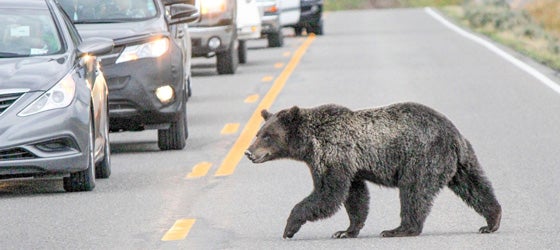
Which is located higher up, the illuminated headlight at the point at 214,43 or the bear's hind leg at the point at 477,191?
the bear's hind leg at the point at 477,191

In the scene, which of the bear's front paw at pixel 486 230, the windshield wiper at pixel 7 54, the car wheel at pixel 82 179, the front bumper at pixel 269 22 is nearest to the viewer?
the bear's front paw at pixel 486 230

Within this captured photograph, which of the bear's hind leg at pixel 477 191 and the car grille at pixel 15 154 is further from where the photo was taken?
the car grille at pixel 15 154

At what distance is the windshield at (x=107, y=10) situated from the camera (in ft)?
51.5

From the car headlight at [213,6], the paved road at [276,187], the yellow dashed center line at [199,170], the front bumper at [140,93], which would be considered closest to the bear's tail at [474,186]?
the paved road at [276,187]

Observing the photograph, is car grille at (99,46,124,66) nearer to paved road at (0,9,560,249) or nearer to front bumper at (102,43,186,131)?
front bumper at (102,43,186,131)

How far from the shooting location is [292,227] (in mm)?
9570

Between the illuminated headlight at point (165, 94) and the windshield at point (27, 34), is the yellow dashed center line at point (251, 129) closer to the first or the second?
the illuminated headlight at point (165, 94)

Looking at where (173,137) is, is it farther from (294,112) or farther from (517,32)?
(517,32)

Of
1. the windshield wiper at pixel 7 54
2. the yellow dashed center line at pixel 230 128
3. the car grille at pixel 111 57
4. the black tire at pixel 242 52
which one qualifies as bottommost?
the black tire at pixel 242 52

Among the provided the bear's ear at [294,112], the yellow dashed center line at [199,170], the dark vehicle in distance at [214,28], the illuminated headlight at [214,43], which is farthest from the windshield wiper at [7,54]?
the illuminated headlight at [214,43]

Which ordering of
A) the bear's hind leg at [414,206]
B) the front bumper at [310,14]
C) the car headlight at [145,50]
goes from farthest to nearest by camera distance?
1. the front bumper at [310,14]
2. the car headlight at [145,50]
3. the bear's hind leg at [414,206]

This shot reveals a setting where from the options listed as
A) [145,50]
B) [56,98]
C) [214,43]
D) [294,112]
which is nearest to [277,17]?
[214,43]

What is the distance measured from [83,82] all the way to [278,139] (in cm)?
316

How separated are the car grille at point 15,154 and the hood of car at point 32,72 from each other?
0.45m
